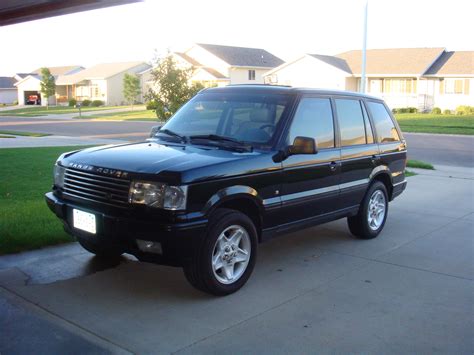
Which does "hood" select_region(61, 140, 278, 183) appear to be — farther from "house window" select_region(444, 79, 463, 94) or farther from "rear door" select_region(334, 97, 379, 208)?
"house window" select_region(444, 79, 463, 94)

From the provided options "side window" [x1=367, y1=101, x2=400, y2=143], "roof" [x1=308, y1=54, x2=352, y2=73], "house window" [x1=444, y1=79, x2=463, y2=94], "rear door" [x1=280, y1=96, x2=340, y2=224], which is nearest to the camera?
"rear door" [x1=280, y1=96, x2=340, y2=224]

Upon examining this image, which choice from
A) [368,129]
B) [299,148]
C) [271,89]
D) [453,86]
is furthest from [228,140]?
[453,86]

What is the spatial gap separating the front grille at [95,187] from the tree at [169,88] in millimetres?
8720

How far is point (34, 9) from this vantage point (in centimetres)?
764

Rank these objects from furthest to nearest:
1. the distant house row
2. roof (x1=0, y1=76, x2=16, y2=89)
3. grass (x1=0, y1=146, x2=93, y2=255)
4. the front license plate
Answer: roof (x1=0, y1=76, x2=16, y2=89)
the distant house row
grass (x1=0, y1=146, x2=93, y2=255)
the front license plate

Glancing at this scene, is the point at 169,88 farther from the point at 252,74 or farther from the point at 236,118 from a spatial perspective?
the point at 252,74

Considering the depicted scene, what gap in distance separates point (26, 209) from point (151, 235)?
396 centimetres

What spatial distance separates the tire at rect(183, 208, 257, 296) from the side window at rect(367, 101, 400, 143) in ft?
9.82

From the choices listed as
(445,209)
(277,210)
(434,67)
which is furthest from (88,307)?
(434,67)

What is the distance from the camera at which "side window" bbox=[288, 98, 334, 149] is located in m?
5.95

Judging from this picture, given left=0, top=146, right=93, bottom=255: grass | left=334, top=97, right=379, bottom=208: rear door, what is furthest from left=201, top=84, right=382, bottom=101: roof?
left=0, top=146, right=93, bottom=255: grass

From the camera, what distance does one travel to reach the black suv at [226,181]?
15.3ft

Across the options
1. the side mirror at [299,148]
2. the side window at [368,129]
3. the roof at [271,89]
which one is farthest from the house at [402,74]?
the side mirror at [299,148]

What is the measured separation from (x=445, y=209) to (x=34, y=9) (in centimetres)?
711
